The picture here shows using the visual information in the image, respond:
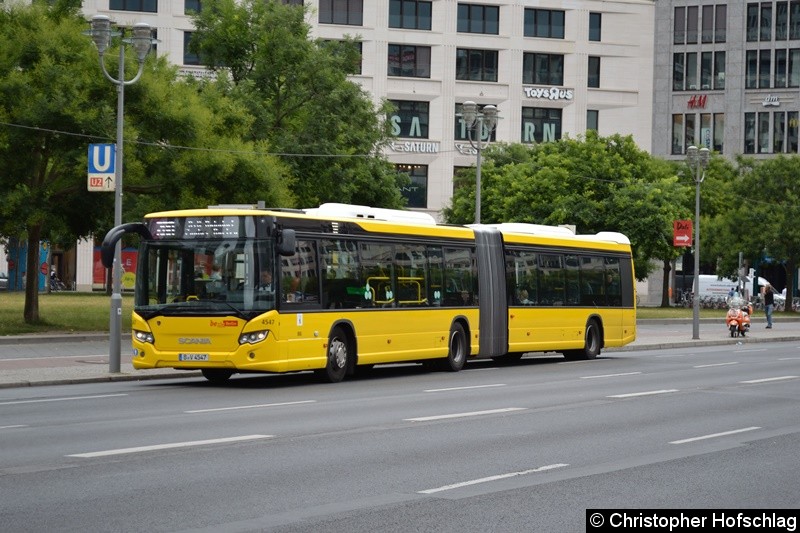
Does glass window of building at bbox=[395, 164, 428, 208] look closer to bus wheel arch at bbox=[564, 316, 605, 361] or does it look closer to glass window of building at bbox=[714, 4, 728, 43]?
glass window of building at bbox=[714, 4, 728, 43]

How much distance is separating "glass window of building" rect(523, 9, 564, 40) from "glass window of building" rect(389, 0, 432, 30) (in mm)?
6623

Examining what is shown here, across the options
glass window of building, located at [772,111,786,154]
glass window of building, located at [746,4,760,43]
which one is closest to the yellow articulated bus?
glass window of building, located at [772,111,786,154]

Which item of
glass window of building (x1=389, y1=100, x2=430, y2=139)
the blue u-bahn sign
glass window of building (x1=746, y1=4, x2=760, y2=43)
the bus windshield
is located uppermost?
glass window of building (x1=746, y1=4, x2=760, y2=43)

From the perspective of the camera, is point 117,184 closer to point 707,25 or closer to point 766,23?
point 707,25

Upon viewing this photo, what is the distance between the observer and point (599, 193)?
66.3 m

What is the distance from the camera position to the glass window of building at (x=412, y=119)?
271 ft

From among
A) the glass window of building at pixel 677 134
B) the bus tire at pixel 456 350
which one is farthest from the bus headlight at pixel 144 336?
the glass window of building at pixel 677 134

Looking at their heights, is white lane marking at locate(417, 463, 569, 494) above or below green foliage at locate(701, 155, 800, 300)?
below

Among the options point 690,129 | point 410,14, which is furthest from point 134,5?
point 690,129

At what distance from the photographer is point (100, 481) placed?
1098 cm

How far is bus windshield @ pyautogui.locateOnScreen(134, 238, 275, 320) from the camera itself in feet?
71.6

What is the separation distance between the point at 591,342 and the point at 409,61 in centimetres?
5144

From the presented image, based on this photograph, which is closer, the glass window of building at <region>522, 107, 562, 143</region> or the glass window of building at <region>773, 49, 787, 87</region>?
the glass window of building at <region>522, 107, 562, 143</region>

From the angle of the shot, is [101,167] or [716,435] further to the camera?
[101,167]
